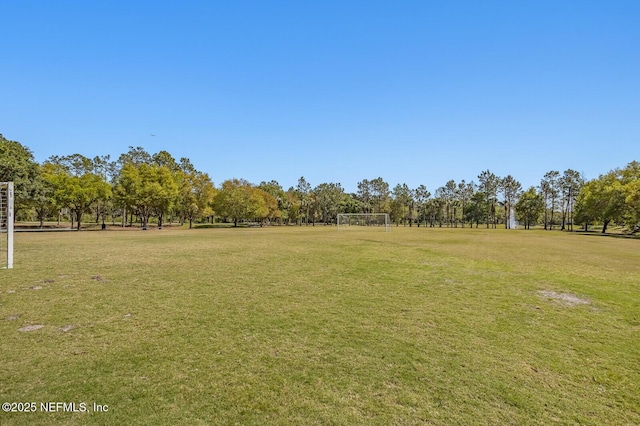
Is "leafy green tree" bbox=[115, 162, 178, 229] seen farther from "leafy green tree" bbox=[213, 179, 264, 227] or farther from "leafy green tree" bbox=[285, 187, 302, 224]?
"leafy green tree" bbox=[285, 187, 302, 224]

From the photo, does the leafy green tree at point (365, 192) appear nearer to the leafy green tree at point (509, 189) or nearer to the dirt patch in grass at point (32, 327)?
the leafy green tree at point (509, 189)

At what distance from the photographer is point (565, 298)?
8789mm

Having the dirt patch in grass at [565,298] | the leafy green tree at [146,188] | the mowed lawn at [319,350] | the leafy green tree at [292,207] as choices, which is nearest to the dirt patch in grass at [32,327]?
the mowed lawn at [319,350]

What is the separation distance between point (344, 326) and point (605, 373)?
→ 4123mm

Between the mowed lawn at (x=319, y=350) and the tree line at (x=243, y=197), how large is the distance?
40.5m

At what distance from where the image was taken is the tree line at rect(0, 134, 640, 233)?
154 ft

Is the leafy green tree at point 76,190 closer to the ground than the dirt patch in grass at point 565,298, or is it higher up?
higher up

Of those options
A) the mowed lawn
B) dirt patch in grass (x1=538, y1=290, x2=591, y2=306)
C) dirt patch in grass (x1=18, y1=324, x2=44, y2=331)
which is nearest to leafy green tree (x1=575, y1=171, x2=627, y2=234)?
the mowed lawn

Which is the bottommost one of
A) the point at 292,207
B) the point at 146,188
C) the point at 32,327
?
the point at 32,327

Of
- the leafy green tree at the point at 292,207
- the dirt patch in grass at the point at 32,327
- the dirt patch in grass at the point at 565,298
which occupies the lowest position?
the dirt patch in grass at the point at 32,327

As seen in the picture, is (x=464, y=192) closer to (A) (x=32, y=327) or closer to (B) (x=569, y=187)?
(B) (x=569, y=187)

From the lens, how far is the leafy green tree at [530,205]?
273 feet

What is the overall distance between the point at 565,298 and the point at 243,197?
210ft

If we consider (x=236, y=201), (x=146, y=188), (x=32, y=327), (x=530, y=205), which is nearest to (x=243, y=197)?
(x=236, y=201)
